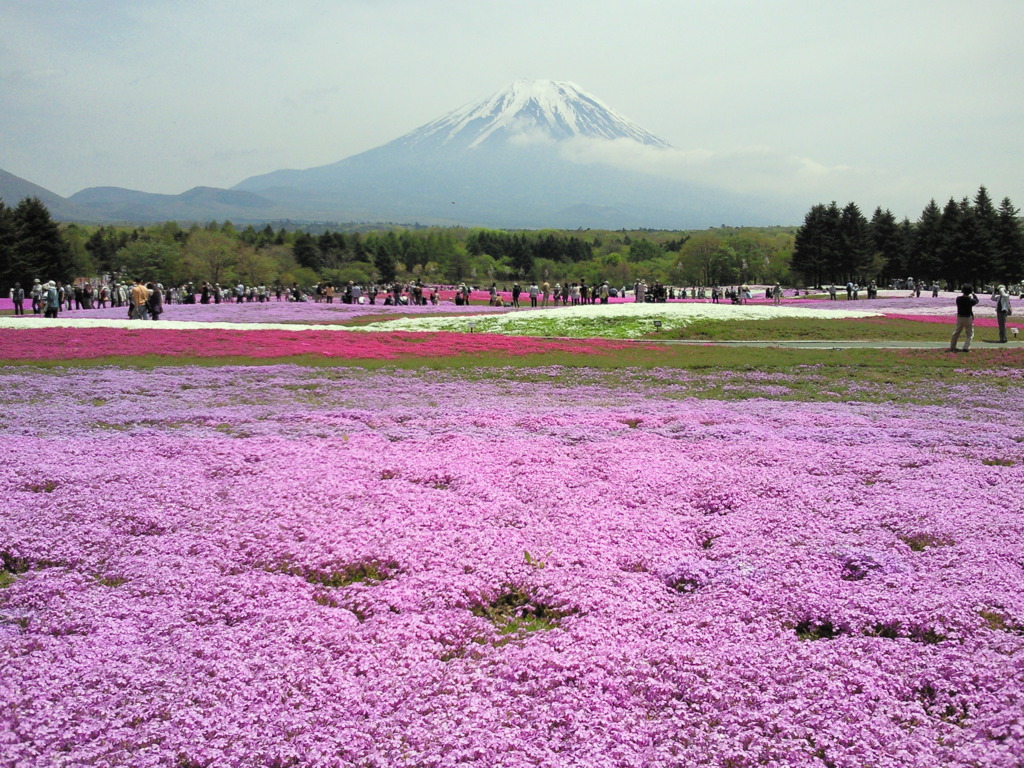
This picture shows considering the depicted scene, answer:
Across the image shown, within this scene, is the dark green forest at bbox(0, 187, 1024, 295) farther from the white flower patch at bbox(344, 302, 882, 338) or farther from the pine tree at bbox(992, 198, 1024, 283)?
the white flower patch at bbox(344, 302, 882, 338)

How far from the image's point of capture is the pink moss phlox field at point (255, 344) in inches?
1049

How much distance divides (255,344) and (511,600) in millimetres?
24574

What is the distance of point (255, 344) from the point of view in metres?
29.2

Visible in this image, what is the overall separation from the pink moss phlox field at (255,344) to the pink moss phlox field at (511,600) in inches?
580

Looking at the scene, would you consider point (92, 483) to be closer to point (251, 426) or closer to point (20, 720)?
point (251, 426)

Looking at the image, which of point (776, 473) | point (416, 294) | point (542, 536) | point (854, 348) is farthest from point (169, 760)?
point (416, 294)

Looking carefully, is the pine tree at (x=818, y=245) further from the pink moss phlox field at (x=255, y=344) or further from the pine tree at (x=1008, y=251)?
the pink moss phlox field at (x=255, y=344)

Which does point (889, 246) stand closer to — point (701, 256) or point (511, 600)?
point (701, 256)

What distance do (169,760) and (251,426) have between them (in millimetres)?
9802

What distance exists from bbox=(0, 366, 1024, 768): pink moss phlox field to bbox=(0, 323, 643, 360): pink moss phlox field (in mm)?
14738

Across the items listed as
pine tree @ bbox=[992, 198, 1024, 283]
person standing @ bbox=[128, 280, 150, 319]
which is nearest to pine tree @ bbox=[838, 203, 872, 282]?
pine tree @ bbox=[992, 198, 1024, 283]

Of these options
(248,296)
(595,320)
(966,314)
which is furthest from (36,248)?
(966,314)

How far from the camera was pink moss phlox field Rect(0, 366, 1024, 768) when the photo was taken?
15.8 ft

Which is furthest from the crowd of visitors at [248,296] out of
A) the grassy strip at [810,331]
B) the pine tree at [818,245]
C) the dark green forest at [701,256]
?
the pine tree at [818,245]
